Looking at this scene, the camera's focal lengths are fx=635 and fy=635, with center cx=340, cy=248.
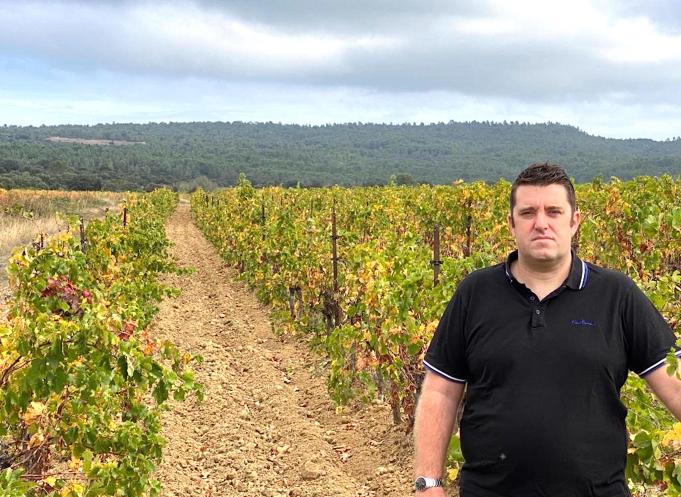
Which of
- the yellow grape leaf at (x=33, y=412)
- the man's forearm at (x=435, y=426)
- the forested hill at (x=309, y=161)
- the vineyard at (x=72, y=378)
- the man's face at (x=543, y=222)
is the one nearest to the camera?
the man's face at (x=543, y=222)

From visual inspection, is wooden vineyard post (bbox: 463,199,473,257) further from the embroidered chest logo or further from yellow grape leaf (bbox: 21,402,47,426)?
the embroidered chest logo

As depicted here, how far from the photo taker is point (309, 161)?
457 ft

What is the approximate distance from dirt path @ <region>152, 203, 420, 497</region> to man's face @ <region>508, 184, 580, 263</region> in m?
3.23

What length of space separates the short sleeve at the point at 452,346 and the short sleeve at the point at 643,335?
0.51 meters

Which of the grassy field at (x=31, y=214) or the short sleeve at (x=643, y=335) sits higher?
the short sleeve at (x=643, y=335)

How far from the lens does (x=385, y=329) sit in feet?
16.0

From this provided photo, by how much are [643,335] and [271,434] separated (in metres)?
4.63

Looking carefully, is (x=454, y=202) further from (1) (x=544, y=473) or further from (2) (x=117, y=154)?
(2) (x=117, y=154)

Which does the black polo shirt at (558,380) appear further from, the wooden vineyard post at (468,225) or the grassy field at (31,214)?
the grassy field at (31,214)

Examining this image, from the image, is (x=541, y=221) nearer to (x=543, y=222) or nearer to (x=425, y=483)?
(x=543, y=222)

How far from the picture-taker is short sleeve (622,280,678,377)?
1.94 meters

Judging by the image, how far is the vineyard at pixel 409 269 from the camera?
3727 millimetres

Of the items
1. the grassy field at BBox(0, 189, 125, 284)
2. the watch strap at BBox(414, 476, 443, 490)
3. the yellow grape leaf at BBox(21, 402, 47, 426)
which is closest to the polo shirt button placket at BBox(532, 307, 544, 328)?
the watch strap at BBox(414, 476, 443, 490)

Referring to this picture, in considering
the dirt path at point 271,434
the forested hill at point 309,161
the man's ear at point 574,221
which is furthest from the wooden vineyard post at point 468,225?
the forested hill at point 309,161
